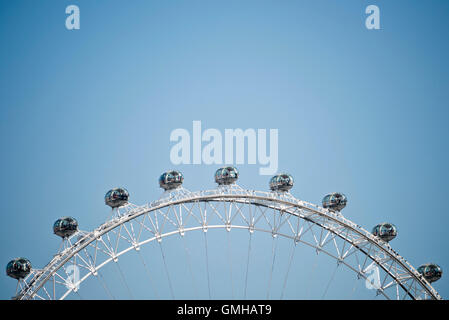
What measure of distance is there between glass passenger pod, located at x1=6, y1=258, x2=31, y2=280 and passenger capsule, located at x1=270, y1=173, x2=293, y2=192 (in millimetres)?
11560

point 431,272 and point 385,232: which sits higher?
point 385,232

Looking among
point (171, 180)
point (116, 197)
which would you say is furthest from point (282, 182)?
point (116, 197)

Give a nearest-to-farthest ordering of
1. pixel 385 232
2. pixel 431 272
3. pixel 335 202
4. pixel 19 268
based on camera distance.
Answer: pixel 19 268 < pixel 335 202 < pixel 385 232 < pixel 431 272

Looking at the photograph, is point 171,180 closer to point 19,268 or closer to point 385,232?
point 19,268

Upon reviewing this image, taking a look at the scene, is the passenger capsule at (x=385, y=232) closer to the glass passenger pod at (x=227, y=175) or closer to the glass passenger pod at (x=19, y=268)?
the glass passenger pod at (x=227, y=175)

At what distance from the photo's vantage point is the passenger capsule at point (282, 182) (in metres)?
33.2

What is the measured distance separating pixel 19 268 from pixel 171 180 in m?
7.56

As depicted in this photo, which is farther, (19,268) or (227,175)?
(227,175)

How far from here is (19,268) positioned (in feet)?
102

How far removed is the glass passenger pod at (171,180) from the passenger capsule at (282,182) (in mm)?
4589

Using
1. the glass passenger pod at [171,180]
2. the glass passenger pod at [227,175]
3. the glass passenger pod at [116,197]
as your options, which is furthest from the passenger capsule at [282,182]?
the glass passenger pod at [116,197]
